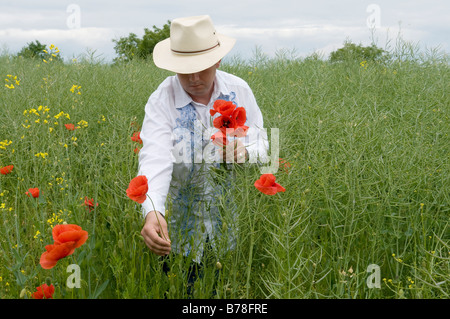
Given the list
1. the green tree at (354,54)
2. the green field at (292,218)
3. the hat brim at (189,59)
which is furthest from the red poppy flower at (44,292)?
the green tree at (354,54)

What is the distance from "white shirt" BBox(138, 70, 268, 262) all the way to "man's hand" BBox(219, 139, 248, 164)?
Result: 0.13m

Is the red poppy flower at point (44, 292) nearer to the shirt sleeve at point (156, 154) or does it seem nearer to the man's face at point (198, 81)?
the shirt sleeve at point (156, 154)

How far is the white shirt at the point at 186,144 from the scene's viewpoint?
155 centimetres

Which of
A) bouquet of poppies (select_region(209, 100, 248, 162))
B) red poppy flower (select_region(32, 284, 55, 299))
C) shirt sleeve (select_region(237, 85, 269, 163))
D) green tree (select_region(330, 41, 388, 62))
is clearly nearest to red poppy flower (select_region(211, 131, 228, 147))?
bouquet of poppies (select_region(209, 100, 248, 162))

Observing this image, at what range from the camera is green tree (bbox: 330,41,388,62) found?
4.36 m

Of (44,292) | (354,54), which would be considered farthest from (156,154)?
(354,54)

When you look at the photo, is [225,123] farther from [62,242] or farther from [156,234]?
[62,242]

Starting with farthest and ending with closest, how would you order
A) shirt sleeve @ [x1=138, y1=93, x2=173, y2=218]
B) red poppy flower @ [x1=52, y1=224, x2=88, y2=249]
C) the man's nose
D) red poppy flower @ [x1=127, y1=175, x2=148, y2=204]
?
the man's nose, shirt sleeve @ [x1=138, y1=93, x2=173, y2=218], red poppy flower @ [x1=127, y1=175, x2=148, y2=204], red poppy flower @ [x1=52, y1=224, x2=88, y2=249]

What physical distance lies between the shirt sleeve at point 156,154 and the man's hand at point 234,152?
0.24 metres

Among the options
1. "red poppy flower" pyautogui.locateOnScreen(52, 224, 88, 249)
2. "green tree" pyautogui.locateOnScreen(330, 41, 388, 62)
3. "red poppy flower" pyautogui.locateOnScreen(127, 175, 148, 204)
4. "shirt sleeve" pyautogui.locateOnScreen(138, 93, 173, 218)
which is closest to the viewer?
"red poppy flower" pyautogui.locateOnScreen(52, 224, 88, 249)

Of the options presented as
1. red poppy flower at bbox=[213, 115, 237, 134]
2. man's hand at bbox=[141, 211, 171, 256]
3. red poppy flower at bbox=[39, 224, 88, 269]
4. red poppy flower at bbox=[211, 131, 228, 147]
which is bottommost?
man's hand at bbox=[141, 211, 171, 256]

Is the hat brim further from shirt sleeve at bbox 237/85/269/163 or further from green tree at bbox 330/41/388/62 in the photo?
green tree at bbox 330/41/388/62
